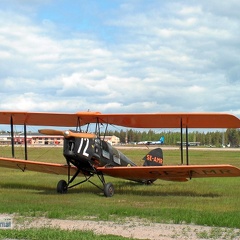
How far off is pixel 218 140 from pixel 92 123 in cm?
12706

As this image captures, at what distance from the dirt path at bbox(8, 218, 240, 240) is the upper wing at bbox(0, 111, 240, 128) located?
574 cm

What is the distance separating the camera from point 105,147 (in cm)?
1479

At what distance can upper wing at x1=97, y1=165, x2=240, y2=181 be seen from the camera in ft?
43.7

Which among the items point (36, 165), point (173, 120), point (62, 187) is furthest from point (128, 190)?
point (36, 165)

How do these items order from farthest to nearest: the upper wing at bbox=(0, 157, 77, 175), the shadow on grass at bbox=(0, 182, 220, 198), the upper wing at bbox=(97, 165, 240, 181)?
1. the upper wing at bbox=(0, 157, 77, 175)
2. the shadow on grass at bbox=(0, 182, 220, 198)
3. the upper wing at bbox=(97, 165, 240, 181)

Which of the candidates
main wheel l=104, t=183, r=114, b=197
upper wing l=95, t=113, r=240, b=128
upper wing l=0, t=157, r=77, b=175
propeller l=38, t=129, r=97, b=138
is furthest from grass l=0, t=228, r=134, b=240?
upper wing l=0, t=157, r=77, b=175

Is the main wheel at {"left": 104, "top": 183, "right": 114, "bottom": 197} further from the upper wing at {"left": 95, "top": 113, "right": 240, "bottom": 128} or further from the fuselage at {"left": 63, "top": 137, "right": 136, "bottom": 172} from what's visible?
the upper wing at {"left": 95, "top": 113, "right": 240, "bottom": 128}

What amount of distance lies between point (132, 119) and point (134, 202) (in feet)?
12.1

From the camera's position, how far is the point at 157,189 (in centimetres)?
1595

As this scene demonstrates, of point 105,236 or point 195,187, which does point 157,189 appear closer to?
point 195,187

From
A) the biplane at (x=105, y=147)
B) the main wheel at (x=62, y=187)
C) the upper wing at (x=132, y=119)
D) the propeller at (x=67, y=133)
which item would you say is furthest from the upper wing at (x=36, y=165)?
the propeller at (x=67, y=133)

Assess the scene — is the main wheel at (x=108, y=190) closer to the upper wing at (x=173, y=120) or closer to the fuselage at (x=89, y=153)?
the fuselage at (x=89, y=153)

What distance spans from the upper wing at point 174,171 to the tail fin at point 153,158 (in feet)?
7.39

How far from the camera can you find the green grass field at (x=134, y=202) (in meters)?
9.48
